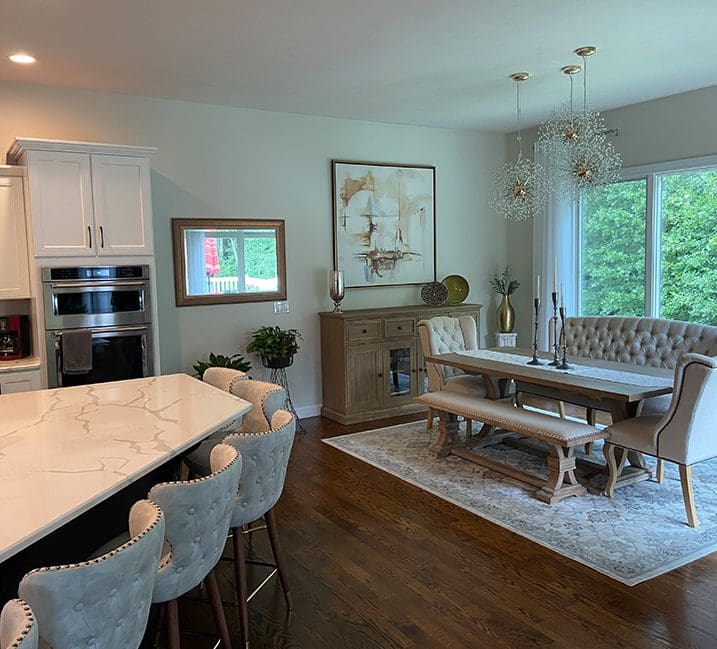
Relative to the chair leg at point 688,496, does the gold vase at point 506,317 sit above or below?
above

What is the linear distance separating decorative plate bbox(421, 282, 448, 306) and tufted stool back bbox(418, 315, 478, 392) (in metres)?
0.79

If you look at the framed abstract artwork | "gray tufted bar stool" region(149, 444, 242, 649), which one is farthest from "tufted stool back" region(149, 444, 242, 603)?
the framed abstract artwork

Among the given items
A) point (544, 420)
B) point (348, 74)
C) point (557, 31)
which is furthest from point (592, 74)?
point (544, 420)

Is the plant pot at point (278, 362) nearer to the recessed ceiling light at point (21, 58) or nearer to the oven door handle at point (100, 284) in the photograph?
the oven door handle at point (100, 284)

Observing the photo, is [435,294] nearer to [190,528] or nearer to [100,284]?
[100,284]

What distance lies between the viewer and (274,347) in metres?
5.64

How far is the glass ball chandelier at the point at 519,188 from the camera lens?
210 inches

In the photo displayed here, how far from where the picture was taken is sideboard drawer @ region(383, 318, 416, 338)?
6.23 m

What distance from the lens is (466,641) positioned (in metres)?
2.63

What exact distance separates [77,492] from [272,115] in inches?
187

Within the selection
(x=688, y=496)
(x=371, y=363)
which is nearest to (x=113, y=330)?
(x=371, y=363)

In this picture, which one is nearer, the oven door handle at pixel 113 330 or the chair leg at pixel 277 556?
the chair leg at pixel 277 556

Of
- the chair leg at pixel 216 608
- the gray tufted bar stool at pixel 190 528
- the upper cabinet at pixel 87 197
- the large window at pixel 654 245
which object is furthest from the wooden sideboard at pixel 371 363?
the gray tufted bar stool at pixel 190 528

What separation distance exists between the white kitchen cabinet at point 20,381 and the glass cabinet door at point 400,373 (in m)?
3.06
